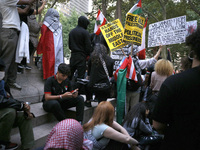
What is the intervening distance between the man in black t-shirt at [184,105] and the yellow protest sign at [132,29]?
311 cm

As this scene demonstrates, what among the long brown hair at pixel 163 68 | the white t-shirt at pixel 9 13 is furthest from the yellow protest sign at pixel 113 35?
the white t-shirt at pixel 9 13

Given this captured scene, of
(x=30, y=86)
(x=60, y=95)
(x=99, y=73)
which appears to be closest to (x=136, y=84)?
(x=99, y=73)

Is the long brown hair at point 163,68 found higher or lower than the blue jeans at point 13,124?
higher

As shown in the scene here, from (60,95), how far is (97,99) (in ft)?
3.86

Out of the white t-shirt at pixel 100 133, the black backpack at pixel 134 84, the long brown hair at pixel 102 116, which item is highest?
the black backpack at pixel 134 84

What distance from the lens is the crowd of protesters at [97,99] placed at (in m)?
1.40

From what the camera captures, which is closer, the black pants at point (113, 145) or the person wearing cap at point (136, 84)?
the black pants at point (113, 145)

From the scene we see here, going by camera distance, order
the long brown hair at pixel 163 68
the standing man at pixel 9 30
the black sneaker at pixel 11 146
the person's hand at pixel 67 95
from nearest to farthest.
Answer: the black sneaker at pixel 11 146
the person's hand at pixel 67 95
the standing man at pixel 9 30
the long brown hair at pixel 163 68

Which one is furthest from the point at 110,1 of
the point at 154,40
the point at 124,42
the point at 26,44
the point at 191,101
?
the point at 191,101

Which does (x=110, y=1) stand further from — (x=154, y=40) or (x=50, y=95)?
(x=50, y=95)

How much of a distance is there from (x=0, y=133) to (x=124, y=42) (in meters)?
3.26

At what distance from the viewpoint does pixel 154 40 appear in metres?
5.61

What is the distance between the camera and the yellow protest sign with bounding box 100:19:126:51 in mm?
4668

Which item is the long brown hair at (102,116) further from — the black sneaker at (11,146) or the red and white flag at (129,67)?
the red and white flag at (129,67)
